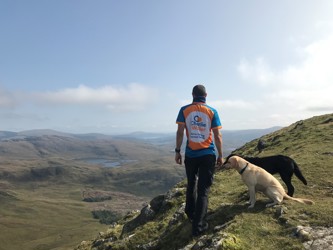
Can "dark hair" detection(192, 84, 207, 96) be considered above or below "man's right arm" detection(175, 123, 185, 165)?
above

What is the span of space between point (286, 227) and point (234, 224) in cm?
172

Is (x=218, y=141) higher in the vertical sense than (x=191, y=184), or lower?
higher

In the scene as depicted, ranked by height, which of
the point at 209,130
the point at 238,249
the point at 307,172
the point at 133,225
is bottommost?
the point at 133,225

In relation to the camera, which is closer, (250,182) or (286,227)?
(286,227)

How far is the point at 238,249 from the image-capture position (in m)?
10.1

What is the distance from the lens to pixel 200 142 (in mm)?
11938

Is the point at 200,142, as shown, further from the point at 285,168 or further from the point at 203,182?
Answer: the point at 285,168

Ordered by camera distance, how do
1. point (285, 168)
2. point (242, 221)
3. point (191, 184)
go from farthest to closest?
point (285, 168) → point (191, 184) → point (242, 221)

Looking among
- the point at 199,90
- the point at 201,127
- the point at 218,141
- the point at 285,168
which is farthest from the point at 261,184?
the point at 199,90

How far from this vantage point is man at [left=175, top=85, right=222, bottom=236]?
11.9 metres

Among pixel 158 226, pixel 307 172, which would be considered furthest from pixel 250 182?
pixel 307 172

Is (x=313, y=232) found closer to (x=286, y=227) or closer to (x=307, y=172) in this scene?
(x=286, y=227)

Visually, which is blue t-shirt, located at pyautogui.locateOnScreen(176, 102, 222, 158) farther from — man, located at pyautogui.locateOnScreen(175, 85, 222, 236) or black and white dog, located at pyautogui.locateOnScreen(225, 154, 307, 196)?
black and white dog, located at pyautogui.locateOnScreen(225, 154, 307, 196)

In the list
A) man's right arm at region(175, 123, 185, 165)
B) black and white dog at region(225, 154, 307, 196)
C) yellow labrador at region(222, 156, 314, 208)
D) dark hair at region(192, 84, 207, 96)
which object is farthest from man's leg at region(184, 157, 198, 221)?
black and white dog at region(225, 154, 307, 196)
